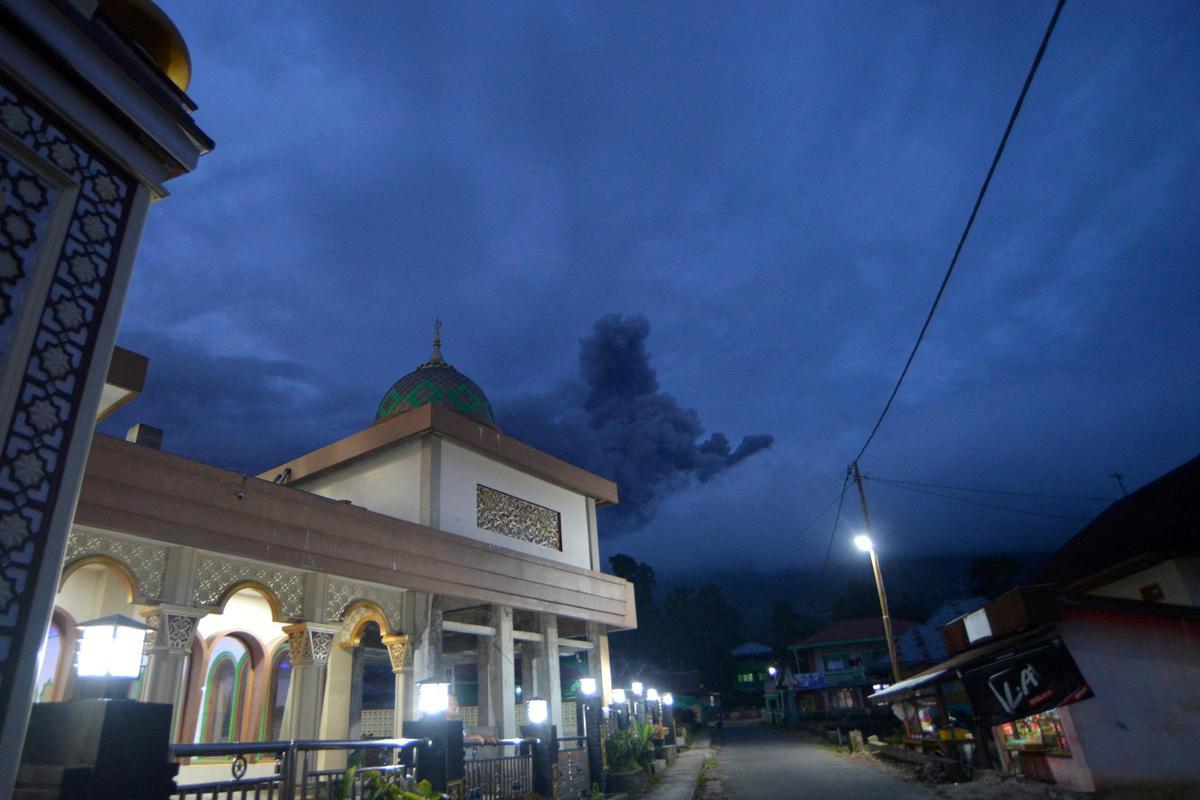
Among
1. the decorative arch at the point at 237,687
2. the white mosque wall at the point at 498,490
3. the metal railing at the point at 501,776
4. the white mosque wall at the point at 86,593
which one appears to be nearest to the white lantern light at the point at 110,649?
the metal railing at the point at 501,776

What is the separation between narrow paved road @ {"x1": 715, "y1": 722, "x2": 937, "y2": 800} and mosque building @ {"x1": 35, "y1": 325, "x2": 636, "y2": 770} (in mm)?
3870

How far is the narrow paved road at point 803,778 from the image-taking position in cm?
1146

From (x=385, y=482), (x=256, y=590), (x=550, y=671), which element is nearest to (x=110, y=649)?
(x=256, y=590)

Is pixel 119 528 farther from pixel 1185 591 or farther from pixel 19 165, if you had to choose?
pixel 1185 591

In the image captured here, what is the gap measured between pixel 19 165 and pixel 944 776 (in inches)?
560

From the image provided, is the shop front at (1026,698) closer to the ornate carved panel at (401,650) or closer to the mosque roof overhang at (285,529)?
the mosque roof overhang at (285,529)

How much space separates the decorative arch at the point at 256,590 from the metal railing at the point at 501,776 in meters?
3.18

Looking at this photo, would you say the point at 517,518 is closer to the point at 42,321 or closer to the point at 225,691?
the point at 225,691

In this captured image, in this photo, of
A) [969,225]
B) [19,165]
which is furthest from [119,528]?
[969,225]

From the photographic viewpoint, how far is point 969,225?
7207 mm

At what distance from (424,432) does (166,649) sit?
5.48 m

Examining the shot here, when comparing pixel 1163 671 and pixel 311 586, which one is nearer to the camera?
pixel 1163 671

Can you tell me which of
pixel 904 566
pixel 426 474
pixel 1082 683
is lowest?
pixel 1082 683

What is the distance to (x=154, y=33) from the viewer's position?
13.8 feet
